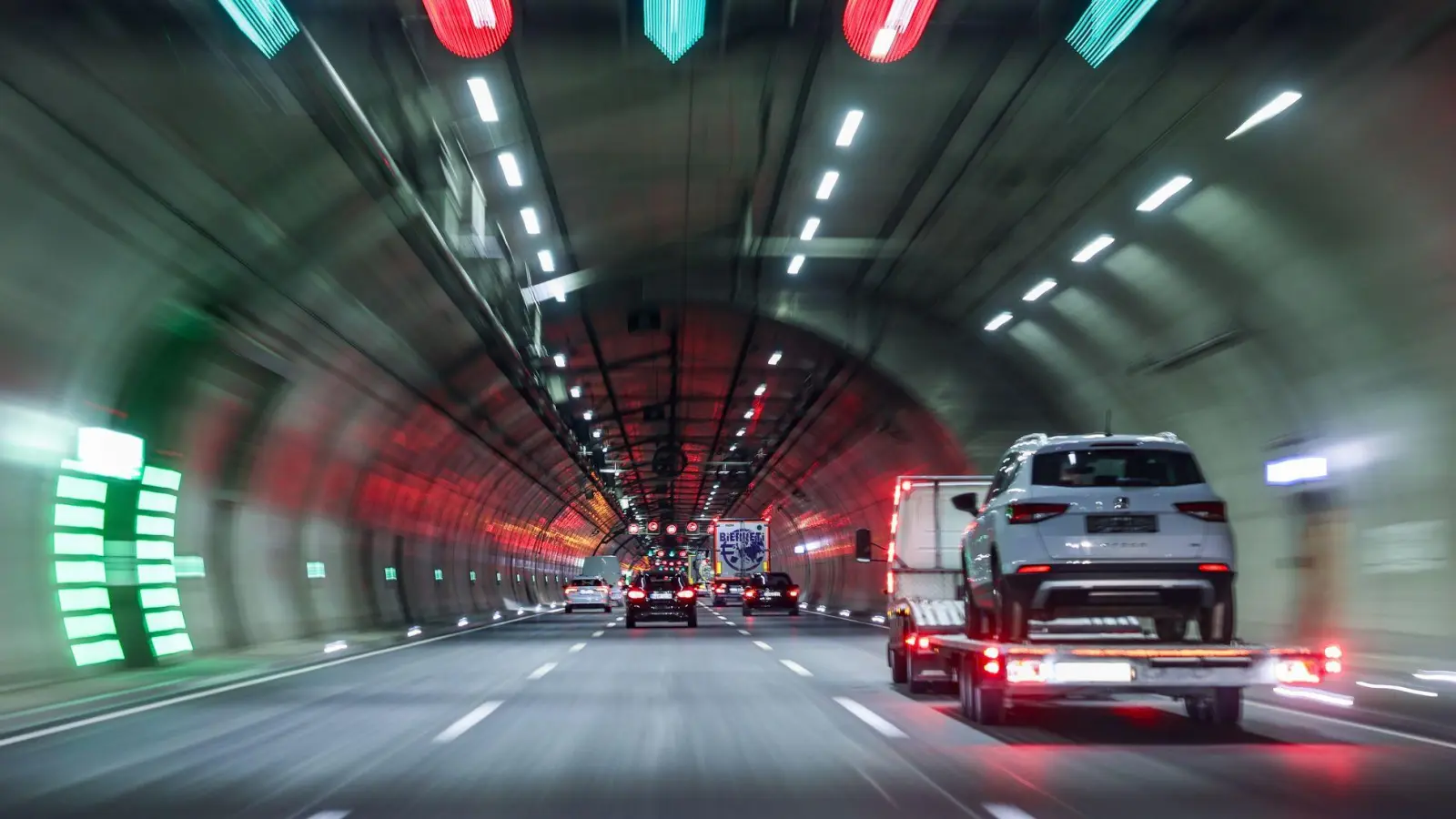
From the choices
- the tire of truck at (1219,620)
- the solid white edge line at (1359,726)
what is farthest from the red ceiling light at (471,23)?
the solid white edge line at (1359,726)

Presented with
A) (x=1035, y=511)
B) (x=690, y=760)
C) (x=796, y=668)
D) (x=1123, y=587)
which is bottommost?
(x=690, y=760)

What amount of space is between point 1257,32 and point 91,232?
40.2ft

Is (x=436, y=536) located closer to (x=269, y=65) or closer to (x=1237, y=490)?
(x=1237, y=490)

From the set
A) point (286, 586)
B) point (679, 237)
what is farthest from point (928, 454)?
point (286, 586)

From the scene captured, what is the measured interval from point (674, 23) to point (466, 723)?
6.44 m

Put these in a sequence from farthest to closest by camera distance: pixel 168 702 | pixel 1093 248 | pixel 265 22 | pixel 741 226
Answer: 1. pixel 741 226
2. pixel 1093 248
3. pixel 168 702
4. pixel 265 22

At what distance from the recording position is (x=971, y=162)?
19.4 metres

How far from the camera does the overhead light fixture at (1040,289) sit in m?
24.1

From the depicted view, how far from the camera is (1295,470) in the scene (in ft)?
65.2

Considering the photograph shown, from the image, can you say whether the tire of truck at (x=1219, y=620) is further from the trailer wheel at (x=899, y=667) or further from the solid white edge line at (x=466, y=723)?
the solid white edge line at (x=466, y=723)

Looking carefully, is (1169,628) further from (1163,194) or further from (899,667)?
(1163,194)

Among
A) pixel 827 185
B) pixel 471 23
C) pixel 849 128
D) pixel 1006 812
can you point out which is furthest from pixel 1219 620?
Result: pixel 827 185

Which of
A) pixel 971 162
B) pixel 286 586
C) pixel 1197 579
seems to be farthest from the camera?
pixel 286 586

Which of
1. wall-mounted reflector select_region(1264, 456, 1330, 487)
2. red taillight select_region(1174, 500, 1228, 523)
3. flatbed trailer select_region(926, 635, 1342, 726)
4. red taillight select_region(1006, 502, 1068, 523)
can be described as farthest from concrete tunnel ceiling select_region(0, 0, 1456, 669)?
flatbed trailer select_region(926, 635, 1342, 726)
